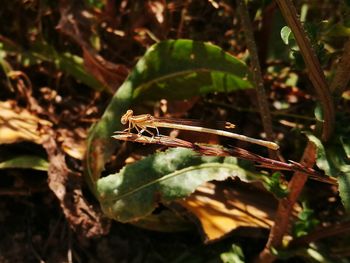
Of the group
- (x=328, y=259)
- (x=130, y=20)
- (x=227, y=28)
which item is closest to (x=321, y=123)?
(x=328, y=259)

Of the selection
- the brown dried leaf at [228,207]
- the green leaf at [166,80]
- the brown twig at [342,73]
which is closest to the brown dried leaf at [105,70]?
the green leaf at [166,80]

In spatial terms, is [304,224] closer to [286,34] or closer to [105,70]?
[286,34]

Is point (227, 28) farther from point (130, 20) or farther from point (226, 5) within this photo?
point (130, 20)

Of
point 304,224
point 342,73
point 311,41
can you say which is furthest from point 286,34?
point 304,224

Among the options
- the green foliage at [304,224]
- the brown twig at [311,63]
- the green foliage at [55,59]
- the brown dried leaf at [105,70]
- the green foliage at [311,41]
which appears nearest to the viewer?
the brown twig at [311,63]

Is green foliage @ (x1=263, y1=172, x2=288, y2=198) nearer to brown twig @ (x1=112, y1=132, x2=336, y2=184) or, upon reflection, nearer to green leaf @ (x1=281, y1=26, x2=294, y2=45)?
brown twig @ (x1=112, y1=132, x2=336, y2=184)

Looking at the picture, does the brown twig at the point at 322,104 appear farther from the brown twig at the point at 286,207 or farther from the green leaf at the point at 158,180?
the green leaf at the point at 158,180

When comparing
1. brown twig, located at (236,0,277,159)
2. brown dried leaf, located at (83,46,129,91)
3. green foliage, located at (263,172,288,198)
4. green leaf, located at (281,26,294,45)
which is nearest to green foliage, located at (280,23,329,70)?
green leaf, located at (281,26,294,45)
